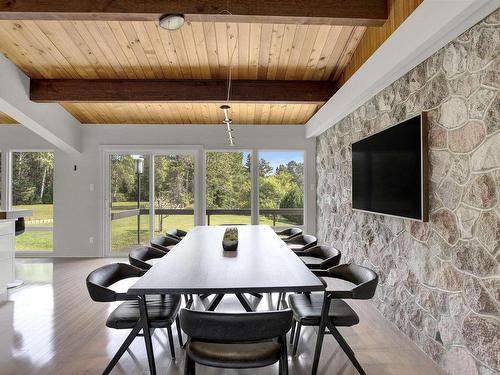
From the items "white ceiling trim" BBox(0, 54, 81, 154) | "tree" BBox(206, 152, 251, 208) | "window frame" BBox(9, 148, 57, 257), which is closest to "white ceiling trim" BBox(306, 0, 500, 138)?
"tree" BBox(206, 152, 251, 208)

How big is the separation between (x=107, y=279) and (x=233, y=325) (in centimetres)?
128

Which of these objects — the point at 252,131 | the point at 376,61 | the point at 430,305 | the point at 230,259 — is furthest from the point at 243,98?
the point at 430,305

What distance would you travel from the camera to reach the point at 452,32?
2219 millimetres

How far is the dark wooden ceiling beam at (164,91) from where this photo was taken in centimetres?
481

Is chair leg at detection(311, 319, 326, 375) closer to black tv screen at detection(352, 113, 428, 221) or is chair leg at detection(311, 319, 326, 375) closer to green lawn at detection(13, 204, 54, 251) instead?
black tv screen at detection(352, 113, 428, 221)

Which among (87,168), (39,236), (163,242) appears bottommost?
(39,236)

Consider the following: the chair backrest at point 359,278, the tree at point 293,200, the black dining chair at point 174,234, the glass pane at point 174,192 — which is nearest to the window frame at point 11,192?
the glass pane at point 174,192

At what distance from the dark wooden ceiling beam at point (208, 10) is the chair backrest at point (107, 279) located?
2109 mm

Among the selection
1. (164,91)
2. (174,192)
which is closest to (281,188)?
(174,192)

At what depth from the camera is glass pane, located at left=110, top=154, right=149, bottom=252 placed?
6.48m

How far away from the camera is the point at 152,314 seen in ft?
7.33

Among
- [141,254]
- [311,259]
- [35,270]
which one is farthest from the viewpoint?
[35,270]

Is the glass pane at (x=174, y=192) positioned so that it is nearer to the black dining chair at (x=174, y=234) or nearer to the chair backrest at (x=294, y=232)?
the black dining chair at (x=174, y=234)

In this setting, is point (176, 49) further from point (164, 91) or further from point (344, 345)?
point (344, 345)
